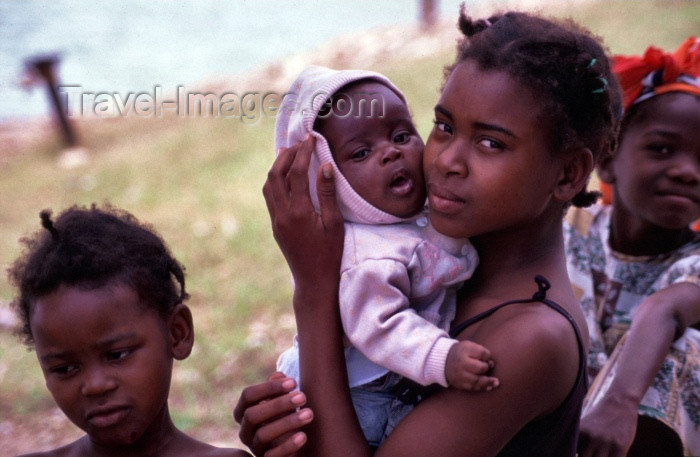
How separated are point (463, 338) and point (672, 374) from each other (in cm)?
108

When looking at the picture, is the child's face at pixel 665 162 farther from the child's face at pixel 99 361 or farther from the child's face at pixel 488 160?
the child's face at pixel 99 361

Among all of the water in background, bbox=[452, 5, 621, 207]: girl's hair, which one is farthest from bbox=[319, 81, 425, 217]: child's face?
the water in background

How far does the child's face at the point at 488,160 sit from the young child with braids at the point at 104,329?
74 centimetres

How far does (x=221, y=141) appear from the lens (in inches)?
313

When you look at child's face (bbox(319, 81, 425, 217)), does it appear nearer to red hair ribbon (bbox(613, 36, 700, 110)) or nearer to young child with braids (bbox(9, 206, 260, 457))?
young child with braids (bbox(9, 206, 260, 457))

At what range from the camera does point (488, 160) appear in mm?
1730

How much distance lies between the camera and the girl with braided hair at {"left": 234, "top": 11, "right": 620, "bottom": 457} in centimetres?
169

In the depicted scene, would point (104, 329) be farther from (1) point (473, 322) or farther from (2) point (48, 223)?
(1) point (473, 322)

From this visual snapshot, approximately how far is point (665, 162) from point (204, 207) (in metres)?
4.54

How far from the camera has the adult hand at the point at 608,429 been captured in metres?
2.23

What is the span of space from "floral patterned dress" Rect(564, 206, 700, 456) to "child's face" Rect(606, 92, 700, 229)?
0.62 ft

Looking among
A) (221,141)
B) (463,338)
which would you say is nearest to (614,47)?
(221,141)

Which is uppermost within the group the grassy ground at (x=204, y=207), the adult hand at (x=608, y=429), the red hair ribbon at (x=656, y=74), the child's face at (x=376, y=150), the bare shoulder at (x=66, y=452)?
the red hair ribbon at (x=656, y=74)

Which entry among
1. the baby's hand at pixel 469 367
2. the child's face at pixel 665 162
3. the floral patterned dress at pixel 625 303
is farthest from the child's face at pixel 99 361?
the child's face at pixel 665 162
